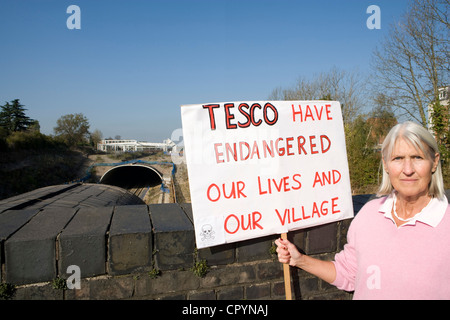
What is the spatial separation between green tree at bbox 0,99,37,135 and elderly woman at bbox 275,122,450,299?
55267 millimetres

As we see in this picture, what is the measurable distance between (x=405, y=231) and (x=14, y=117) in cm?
5741

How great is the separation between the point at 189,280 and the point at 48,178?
3456 centimetres

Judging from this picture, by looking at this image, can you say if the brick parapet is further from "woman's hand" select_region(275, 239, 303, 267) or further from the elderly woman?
the elderly woman

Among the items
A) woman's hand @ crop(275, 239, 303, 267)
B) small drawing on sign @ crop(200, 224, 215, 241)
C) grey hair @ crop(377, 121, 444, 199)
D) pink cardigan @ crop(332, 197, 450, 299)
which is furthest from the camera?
woman's hand @ crop(275, 239, 303, 267)

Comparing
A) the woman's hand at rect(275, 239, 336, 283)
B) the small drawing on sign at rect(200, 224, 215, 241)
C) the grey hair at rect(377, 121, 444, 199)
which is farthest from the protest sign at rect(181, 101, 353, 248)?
the grey hair at rect(377, 121, 444, 199)

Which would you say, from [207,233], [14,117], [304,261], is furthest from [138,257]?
[14,117]

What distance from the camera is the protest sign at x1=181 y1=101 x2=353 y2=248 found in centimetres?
163

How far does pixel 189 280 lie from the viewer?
67.1 inches

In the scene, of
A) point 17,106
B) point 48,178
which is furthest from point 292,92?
point 17,106

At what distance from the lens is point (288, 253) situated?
1.73m
